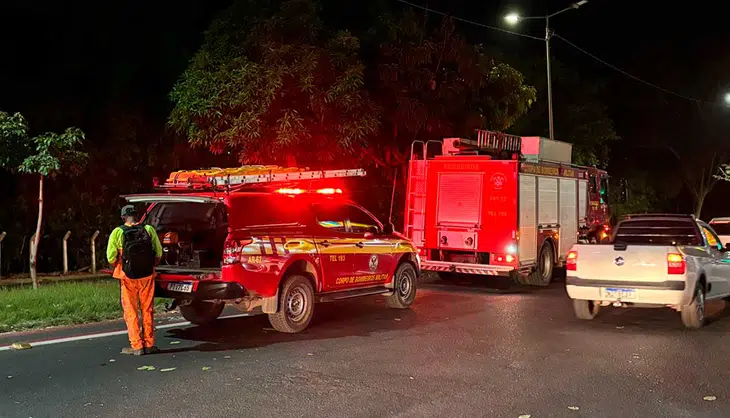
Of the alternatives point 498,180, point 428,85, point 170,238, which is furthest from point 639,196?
point 170,238

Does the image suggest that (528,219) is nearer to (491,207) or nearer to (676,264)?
(491,207)

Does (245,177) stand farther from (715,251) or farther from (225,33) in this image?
(225,33)

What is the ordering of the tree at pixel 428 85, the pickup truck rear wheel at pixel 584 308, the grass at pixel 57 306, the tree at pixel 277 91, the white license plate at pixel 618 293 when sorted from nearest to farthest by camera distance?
1. the white license plate at pixel 618 293
2. the grass at pixel 57 306
3. the pickup truck rear wheel at pixel 584 308
4. the tree at pixel 277 91
5. the tree at pixel 428 85

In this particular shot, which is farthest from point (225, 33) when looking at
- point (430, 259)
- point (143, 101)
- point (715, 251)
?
point (715, 251)

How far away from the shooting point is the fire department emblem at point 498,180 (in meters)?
14.5

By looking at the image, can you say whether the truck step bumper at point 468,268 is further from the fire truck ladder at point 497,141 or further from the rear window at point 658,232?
the rear window at point 658,232

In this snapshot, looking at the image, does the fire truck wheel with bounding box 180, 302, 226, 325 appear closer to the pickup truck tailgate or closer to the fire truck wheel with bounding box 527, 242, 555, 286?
the pickup truck tailgate

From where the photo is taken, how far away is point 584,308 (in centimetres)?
1071

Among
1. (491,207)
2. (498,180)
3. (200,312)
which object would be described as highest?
(498,180)

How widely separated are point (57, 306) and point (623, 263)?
7.96m

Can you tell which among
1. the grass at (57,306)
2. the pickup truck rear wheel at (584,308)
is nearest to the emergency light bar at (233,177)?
the grass at (57,306)

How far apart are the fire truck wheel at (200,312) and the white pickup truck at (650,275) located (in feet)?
16.0

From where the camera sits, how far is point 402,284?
1205 cm

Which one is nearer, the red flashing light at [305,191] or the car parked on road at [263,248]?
the car parked on road at [263,248]
